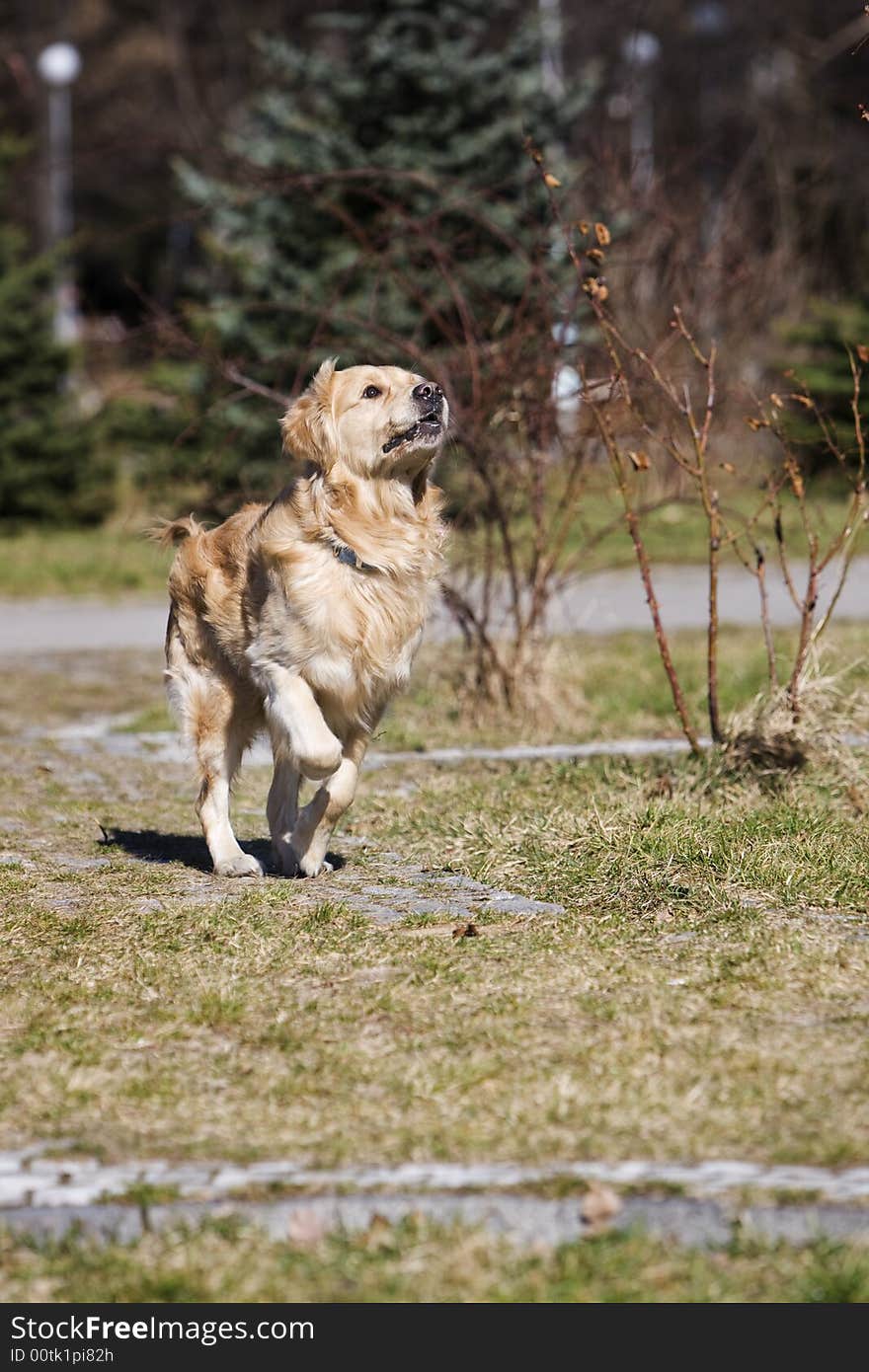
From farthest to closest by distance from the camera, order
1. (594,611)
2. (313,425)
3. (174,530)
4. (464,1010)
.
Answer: (594,611) < (174,530) < (313,425) < (464,1010)

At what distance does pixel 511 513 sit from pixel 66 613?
6.11 metres

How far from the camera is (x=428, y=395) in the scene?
5750mm

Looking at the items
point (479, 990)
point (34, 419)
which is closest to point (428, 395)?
point (479, 990)

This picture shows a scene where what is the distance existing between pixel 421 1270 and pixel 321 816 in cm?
284

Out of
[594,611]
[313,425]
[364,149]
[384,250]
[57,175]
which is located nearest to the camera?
[313,425]

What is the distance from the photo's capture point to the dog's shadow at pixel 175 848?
6250 millimetres

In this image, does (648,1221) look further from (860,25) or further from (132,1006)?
(860,25)

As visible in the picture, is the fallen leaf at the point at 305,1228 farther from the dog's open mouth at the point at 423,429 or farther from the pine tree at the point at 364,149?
the pine tree at the point at 364,149

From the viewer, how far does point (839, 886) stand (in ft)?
17.9

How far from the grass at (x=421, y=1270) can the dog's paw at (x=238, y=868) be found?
108 inches

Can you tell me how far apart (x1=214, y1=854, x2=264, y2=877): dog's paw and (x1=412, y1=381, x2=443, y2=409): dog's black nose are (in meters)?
1.58

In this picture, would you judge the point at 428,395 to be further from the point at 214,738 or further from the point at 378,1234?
the point at 378,1234

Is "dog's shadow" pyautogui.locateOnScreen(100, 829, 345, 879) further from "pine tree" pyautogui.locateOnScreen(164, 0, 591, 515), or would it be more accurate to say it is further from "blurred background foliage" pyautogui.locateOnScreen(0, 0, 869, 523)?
"pine tree" pyautogui.locateOnScreen(164, 0, 591, 515)

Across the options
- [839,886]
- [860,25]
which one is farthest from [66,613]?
[860,25]
